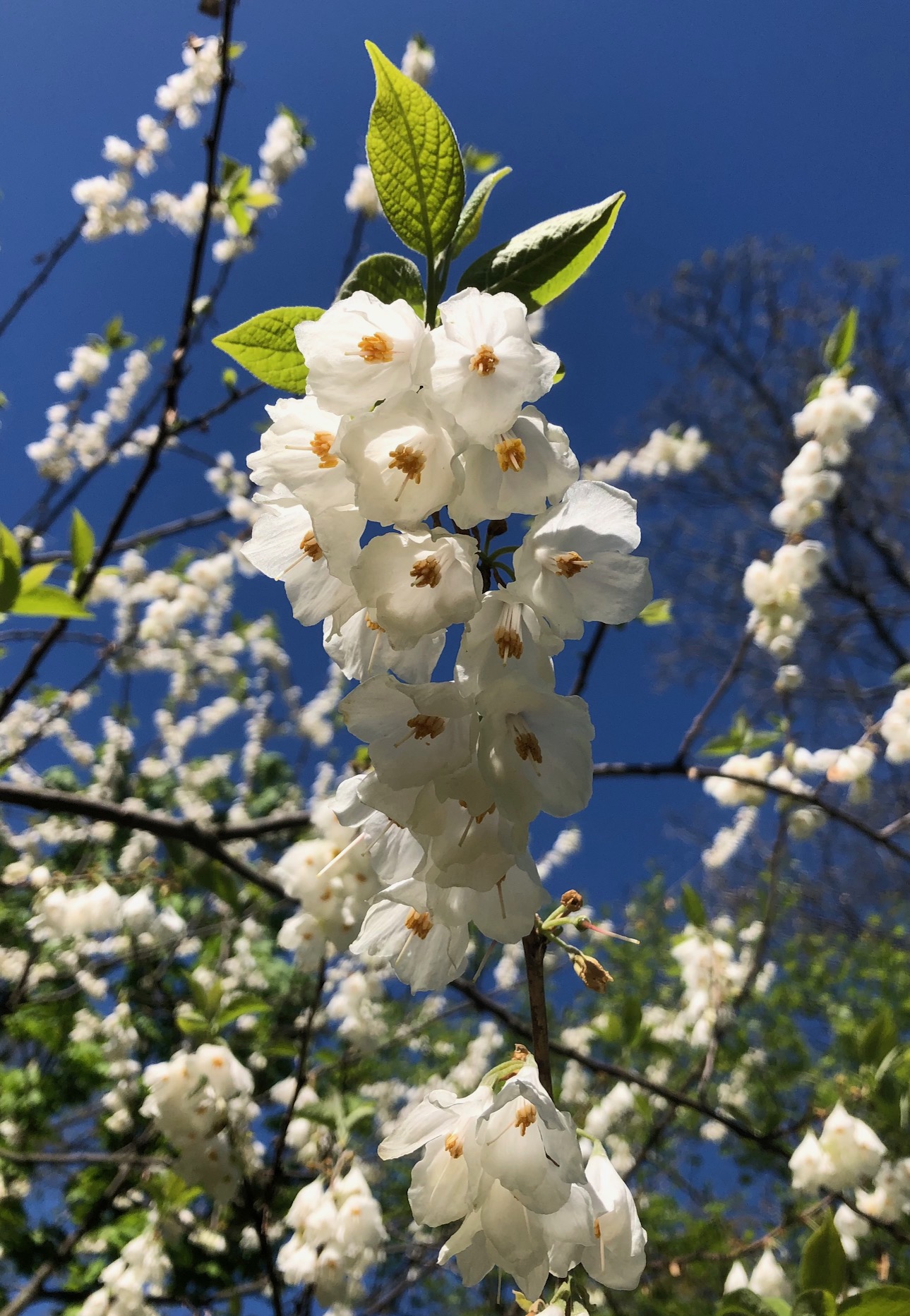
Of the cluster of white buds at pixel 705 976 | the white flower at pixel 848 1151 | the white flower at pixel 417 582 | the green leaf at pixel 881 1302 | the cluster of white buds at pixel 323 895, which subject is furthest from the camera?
the cluster of white buds at pixel 705 976

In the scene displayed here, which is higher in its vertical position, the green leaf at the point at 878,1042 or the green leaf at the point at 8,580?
the green leaf at the point at 8,580

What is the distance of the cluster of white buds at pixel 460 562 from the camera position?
0.74m

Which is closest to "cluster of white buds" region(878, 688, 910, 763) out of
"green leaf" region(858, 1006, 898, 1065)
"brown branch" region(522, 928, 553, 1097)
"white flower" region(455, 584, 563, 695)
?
"green leaf" region(858, 1006, 898, 1065)

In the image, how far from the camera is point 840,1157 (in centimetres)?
260

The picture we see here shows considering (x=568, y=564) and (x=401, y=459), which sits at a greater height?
(x=401, y=459)

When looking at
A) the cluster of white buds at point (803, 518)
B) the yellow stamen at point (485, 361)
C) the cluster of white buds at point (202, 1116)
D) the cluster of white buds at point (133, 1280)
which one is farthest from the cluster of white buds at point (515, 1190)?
the cluster of white buds at point (803, 518)

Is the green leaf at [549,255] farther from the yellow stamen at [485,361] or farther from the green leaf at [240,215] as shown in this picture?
the green leaf at [240,215]

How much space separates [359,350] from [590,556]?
337mm

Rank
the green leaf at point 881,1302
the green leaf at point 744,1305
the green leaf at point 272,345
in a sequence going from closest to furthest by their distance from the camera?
the green leaf at point 272,345
the green leaf at point 881,1302
the green leaf at point 744,1305

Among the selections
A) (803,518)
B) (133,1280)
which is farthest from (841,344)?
(133,1280)

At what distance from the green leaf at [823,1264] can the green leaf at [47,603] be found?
85.0 inches

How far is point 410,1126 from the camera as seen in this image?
3.24ft

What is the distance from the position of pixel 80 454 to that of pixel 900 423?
38.9 feet

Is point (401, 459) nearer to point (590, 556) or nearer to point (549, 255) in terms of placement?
point (590, 556)
